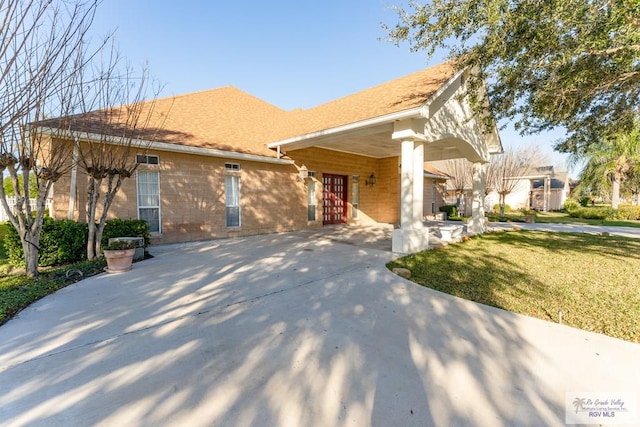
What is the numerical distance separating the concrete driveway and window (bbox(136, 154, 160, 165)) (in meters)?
4.25

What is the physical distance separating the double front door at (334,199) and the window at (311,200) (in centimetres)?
64

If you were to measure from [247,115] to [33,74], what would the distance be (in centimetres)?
868

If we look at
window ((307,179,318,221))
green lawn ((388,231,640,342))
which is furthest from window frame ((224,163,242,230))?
green lawn ((388,231,640,342))

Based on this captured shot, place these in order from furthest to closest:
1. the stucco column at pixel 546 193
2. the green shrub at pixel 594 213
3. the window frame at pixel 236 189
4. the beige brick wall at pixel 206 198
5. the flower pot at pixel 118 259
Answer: the stucco column at pixel 546 193 → the green shrub at pixel 594 213 → the window frame at pixel 236 189 → the beige brick wall at pixel 206 198 → the flower pot at pixel 118 259

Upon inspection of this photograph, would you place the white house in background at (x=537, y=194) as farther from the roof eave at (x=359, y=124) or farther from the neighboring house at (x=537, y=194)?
the roof eave at (x=359, y=124)

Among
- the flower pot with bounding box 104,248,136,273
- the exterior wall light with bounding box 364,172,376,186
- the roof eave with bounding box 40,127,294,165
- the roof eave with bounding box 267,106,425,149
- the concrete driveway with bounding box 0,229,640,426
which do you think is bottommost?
the concrete driveway with bounding box 0,229,640,426

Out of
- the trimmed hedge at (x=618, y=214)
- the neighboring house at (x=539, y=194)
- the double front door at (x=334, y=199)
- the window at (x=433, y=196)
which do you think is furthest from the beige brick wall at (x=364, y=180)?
the neighboring house at (x=539, y=194)

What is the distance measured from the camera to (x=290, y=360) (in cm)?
264

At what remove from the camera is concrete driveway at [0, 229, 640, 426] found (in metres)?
2.03

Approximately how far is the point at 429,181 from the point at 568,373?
1710cm

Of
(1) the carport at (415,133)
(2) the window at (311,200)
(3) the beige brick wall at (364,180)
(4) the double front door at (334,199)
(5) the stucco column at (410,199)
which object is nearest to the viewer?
(1) the carport at (415,133)

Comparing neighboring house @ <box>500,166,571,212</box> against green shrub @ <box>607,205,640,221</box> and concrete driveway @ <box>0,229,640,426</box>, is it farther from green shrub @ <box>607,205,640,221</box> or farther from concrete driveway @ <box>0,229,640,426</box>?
concrete driveway @ <box>0,229,640,426</box>

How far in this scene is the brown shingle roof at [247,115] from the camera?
7.76 meters

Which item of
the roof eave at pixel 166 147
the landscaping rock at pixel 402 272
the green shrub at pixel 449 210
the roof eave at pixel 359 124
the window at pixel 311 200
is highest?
the roof eave at pixel 359 124
